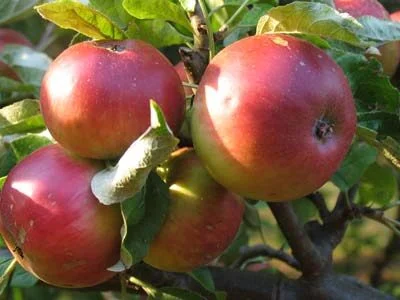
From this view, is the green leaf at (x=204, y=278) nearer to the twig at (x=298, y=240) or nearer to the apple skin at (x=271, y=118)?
the twig at (x=298, y=240)

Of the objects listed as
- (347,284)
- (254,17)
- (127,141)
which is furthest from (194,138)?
(347,284)

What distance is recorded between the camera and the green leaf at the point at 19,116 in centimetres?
88

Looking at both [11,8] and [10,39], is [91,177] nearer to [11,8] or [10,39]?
[11,8]

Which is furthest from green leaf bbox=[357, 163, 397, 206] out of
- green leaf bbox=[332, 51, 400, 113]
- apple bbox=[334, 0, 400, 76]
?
green leaf bbox=[332, 51, 400, 113]

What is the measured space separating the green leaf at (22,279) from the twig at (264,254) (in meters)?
0.32

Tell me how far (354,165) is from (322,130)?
459mm

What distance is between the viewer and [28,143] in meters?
0.85

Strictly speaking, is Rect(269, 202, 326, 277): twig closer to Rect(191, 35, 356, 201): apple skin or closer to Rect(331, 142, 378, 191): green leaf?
Rect(331, 142, 378, 191): green leaf

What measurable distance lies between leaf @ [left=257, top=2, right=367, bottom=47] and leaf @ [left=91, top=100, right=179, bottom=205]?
0.16 meters

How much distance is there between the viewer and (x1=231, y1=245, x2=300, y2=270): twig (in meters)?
1.16

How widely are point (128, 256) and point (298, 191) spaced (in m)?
0.15

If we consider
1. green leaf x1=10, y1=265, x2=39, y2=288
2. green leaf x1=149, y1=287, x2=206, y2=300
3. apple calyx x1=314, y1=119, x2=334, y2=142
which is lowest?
green leaf x1=10, y1=265, x2=39, y2=288

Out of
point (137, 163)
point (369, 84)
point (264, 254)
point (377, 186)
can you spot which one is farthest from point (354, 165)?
point (137, 163)

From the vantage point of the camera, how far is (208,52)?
0.80 meters
